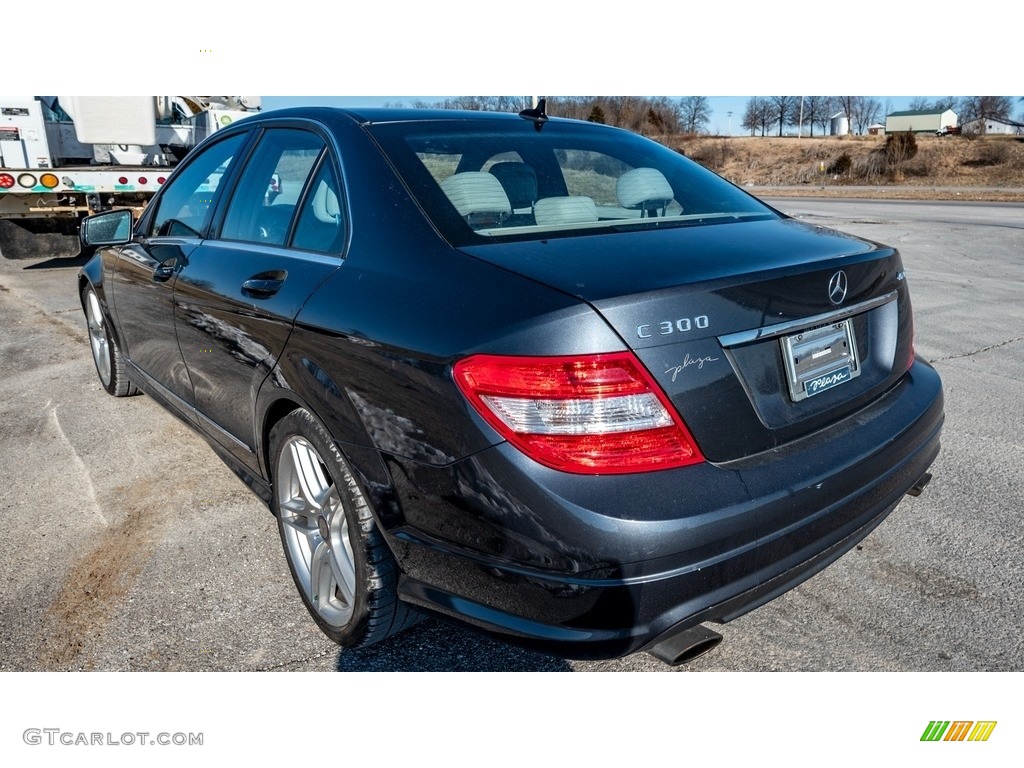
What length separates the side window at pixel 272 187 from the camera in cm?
279

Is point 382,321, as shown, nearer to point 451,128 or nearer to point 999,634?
point 451,128

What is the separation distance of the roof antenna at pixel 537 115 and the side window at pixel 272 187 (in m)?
0.84

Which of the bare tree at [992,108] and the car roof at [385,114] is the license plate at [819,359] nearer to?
the car roof at [385,114]

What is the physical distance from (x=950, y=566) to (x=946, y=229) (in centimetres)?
1526

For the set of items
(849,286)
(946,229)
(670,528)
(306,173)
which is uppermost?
(306,173)

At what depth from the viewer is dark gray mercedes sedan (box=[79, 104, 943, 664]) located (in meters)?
1.78

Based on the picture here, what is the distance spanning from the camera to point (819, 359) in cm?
213

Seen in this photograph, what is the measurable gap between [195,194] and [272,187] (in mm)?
944

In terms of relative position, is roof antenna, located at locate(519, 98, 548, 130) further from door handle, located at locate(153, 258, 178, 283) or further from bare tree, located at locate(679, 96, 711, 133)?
bare tree, located at locate(679, 96, 711, 133)

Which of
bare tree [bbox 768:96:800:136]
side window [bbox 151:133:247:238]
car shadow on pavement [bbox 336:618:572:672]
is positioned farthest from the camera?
bare tree [bbox 768:96:800:136]

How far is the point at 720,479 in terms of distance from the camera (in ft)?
6.07

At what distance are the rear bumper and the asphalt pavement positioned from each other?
0.26 m

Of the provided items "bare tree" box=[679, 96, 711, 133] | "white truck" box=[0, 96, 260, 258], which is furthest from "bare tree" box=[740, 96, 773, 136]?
"white truck" box=[0, 96, 260, 258]
